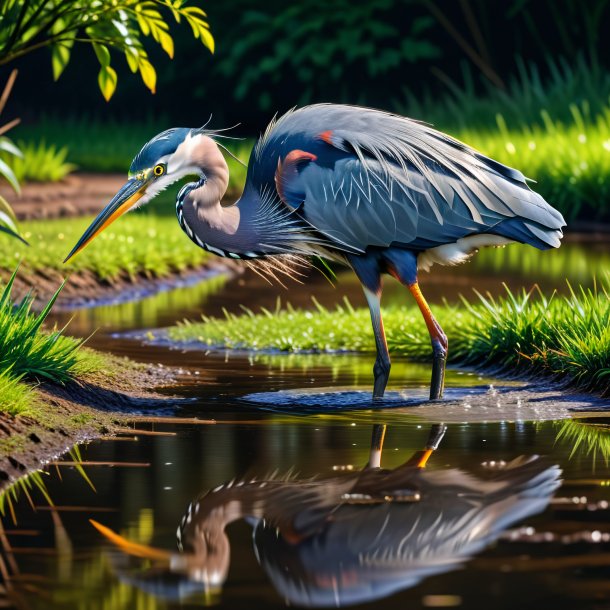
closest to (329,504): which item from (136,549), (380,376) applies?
(136,549)

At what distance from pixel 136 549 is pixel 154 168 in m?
3.74

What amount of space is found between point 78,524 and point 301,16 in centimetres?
2089

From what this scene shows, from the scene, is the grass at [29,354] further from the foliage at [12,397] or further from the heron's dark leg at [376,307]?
the heron's dark leg at [376,307]

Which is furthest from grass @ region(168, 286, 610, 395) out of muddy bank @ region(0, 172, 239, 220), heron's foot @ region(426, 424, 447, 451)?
muddy bank @ region(0, 172, 239, 220)

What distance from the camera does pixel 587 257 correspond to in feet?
51.4

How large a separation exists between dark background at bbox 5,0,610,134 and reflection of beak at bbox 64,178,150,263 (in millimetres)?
16293


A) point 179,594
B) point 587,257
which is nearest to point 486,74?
point 587,257

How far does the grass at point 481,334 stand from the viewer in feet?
28.8

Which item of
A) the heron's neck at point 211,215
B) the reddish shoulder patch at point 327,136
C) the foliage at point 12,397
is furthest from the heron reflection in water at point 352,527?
the reddish shoulder patch at point 327,136

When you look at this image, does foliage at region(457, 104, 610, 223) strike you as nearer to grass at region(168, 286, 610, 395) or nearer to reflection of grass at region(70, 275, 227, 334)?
reflection of grass at region(70, 275, 227, 334)

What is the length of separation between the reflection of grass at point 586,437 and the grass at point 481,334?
89cm

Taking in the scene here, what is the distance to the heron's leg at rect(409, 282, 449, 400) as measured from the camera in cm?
845

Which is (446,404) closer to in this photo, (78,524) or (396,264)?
(396,264)

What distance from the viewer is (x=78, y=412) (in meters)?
7.66
